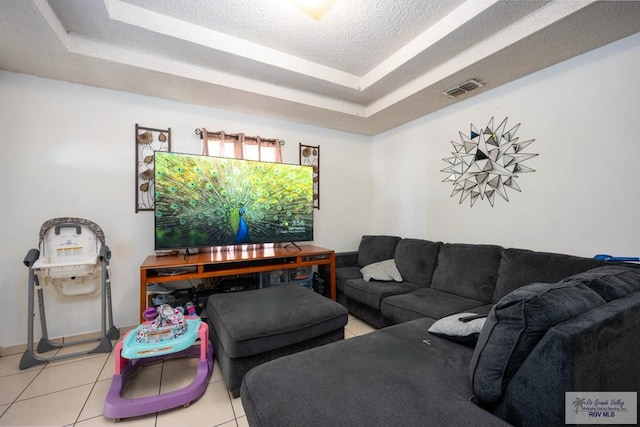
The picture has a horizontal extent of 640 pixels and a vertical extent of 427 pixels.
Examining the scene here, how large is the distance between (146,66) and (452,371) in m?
2.86

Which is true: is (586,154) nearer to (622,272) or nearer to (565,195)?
(565,195)

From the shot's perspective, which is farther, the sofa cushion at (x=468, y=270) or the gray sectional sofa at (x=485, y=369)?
the sofa cushion at (x=468, y=270)

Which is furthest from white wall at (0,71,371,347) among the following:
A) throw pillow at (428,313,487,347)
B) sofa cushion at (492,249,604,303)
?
sofa cushion at (492,249,604,303)

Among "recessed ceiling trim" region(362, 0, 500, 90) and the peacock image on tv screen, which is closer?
"recessed ceiling trim" region(362, 0, 500, 90)

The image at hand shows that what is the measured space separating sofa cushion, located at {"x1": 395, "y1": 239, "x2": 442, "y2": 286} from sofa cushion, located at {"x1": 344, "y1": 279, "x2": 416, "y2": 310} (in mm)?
113

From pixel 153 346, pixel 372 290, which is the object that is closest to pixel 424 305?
pixel 372 290

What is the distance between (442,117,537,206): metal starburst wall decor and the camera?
2285 mm

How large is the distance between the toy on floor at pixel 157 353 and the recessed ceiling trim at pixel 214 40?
77.4 inches

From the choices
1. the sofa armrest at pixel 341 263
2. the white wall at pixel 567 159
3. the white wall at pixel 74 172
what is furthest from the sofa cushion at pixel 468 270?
the white wall at pixel 74 172

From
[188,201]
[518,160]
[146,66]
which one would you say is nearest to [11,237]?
[188,201]

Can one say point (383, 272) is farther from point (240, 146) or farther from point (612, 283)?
point (240, 146)

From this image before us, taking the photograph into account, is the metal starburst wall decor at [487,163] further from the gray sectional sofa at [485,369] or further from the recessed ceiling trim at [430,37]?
the gray sectional sofa at [485,369]

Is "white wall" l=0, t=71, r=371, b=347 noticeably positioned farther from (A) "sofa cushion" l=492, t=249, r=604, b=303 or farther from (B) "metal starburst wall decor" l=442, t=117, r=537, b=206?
(A) "sofa cushion" l=492, t=249, r=604, b=303

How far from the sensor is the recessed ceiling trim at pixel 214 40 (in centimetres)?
176
